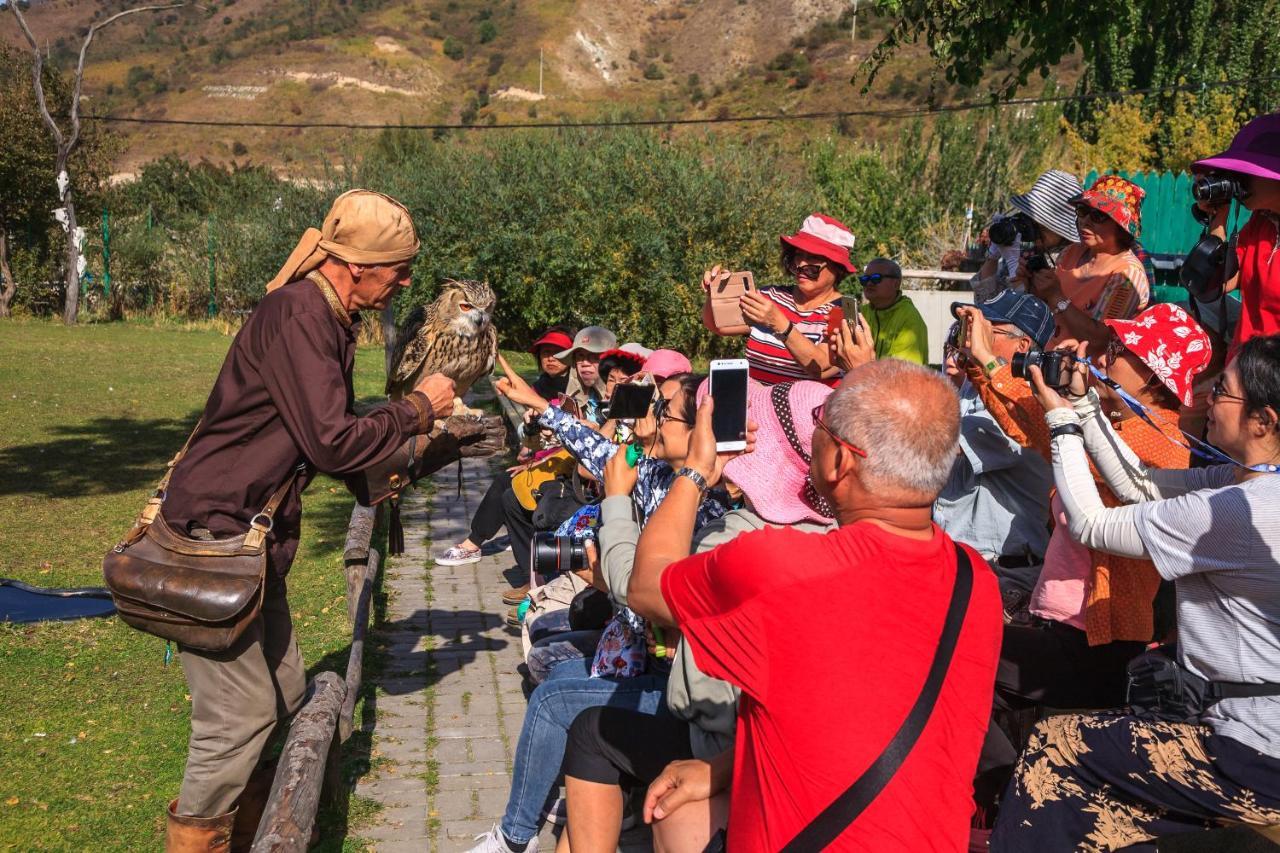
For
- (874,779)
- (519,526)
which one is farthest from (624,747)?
(519,526)

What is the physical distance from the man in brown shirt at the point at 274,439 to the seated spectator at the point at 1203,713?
7.49 feet

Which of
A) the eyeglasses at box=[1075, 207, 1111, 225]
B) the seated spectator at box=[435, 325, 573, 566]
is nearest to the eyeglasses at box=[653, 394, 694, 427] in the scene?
the eyeglasses at box=[1075, 207, 1111, 225]

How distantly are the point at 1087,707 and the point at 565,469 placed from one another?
4.28m

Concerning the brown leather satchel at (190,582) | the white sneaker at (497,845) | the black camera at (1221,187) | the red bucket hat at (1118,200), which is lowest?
the white sneaker at (497,845)

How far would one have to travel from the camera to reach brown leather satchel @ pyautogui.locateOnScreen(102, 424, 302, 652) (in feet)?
11.6

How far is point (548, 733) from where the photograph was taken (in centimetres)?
406

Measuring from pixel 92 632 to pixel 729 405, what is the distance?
5198 millimetres

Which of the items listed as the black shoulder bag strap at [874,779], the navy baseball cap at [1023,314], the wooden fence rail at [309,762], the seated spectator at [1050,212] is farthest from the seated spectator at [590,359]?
the black shoulder bag strap at [874,779]

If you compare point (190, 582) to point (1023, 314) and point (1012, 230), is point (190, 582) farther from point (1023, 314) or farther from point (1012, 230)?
point (1012, 230)

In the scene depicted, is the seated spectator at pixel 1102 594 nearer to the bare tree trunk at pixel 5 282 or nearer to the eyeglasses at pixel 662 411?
the eyeglasses at pixel 662 411

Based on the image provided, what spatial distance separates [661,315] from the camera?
1862 centimetres

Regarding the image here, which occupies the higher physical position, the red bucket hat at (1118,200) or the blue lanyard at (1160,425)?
the red bucket hat at (1118,200)

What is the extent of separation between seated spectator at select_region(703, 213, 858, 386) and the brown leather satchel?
227 cm

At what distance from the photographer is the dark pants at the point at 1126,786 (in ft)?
9.60
